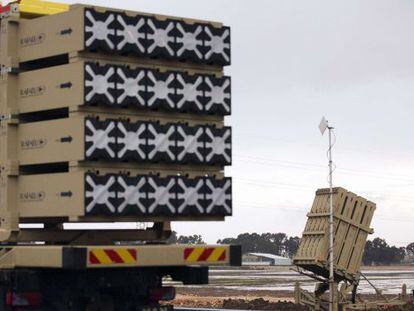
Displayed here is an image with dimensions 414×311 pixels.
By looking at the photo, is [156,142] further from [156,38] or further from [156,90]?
[156,38]

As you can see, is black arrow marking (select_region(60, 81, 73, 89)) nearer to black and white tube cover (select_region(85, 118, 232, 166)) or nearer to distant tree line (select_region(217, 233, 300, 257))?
black and white tube cover (select_region(85, 118, 232, 166))

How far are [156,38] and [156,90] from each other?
29.9 inches

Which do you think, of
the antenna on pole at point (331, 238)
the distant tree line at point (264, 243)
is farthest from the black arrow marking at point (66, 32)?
the distant tree line at point (264, 243)

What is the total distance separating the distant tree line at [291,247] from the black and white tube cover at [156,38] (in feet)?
403

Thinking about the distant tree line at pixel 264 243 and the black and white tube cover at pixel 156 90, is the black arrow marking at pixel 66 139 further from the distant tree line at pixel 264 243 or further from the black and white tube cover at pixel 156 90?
the distant tree line at pixel 264 243

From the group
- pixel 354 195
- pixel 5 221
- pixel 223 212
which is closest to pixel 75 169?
pixel 5 221

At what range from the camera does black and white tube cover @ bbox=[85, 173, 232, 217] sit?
12.9 m

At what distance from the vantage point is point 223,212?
1415cm

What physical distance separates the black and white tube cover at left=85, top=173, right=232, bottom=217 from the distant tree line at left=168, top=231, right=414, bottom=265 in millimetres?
122744

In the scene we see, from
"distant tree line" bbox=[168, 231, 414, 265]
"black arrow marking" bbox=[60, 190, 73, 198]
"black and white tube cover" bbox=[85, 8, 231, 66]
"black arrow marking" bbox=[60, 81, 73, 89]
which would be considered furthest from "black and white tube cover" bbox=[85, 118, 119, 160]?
"distant tree line" bbox=[168, 231, 414, 265]

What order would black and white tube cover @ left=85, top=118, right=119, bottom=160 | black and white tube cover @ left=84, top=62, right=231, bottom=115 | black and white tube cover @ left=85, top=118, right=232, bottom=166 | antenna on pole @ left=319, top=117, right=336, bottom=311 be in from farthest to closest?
antenna on pole @ left=319, top=117, right=336, bottom=311
black and white tube cover @ left=84, top=62, right=231, bottom=115
black and white tube cover @ left=85, top=118, right=232, bottom=166
black and white tube cover @ left=85, top=118, right=119, bottom=160

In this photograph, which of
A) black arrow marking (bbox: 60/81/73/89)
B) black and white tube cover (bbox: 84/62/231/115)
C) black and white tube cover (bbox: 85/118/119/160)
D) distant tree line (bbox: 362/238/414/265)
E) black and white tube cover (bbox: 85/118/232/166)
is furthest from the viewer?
distant tree line (bbox: 362/238/414/265)

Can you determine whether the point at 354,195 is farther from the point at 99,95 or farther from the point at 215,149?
the point at 99,95

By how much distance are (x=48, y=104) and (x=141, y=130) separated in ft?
4.51
